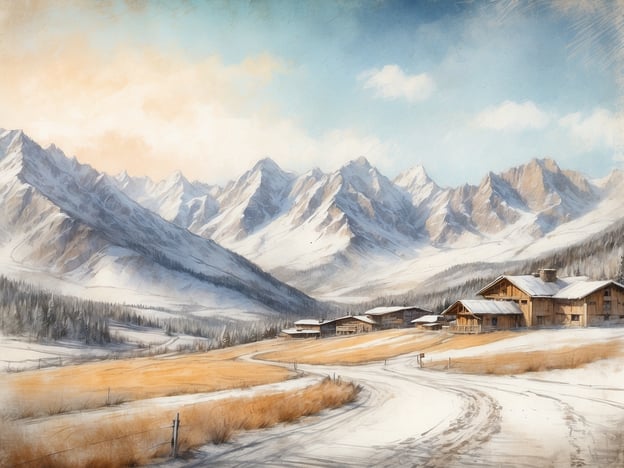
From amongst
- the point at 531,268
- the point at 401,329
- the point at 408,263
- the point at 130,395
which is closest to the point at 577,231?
the point at 408,263

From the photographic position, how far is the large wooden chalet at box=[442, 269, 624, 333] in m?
18.3

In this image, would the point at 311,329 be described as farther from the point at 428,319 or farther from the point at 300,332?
the point at 428,319

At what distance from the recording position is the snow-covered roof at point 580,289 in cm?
1972

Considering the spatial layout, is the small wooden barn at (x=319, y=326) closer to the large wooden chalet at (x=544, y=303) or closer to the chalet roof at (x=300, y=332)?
the chalet roof at (x=300, y=332)

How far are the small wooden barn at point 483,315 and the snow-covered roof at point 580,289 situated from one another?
16.4ft

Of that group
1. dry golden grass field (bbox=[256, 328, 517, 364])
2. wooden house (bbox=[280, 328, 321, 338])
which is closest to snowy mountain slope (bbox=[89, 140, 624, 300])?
dry golden grass field (bbox=[256, 328, 517, 364])

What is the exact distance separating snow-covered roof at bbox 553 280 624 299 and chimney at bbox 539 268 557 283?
0.88 m

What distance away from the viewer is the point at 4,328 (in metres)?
8.39

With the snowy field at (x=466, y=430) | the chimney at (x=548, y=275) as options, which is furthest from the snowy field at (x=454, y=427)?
the chimney at (x=548, y=275)

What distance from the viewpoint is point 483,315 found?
30.9 metres

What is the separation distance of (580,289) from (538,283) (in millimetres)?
1461

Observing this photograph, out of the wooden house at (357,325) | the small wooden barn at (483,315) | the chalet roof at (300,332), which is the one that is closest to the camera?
the small wooden barn at (483,315)

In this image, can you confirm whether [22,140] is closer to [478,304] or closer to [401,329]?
[478,304]

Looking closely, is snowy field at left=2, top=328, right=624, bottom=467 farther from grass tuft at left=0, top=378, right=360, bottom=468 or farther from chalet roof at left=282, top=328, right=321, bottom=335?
chalet roof at left=282, top=328, right=321, bottom=335
